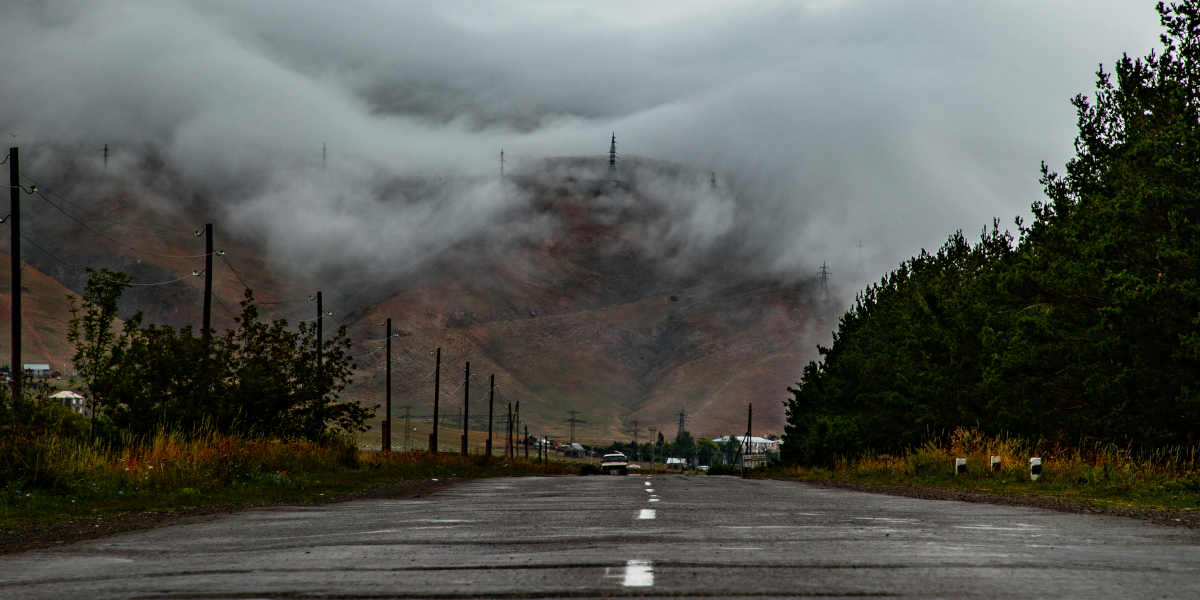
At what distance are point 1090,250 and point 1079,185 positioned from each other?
51.5 feet

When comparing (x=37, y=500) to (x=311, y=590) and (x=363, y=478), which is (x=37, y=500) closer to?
(x=311, y=590)

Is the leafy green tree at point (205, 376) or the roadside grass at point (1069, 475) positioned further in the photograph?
the leafy green tree at point (205, 376)

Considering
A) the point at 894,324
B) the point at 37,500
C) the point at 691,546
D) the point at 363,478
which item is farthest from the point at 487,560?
the point at 894,324

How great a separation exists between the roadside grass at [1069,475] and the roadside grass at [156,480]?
1421 centimetres

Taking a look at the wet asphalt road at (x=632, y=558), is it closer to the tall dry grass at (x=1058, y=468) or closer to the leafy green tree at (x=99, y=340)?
the tall dry grass at (x=1058, y=468)

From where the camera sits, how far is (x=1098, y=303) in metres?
40.5

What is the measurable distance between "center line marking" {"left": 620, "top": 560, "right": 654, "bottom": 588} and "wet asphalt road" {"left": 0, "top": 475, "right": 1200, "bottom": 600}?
1cm

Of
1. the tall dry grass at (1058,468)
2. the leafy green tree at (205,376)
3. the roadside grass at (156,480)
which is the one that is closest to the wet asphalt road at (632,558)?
the roadside grass at (156,480)

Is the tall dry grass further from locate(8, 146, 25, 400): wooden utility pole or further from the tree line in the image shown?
locate(8, 146, 25, 400): wooden utility pole

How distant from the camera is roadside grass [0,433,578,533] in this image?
737 inches

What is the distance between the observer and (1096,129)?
160 ft

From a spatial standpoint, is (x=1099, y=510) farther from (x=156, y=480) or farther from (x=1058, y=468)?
(x=156, y=480)

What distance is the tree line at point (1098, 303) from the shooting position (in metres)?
33.4

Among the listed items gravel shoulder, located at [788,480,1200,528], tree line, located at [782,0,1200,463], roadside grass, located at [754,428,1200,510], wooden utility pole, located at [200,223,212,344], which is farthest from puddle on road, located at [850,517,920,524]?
wooden utility pole, located at [200,223,212,344]
